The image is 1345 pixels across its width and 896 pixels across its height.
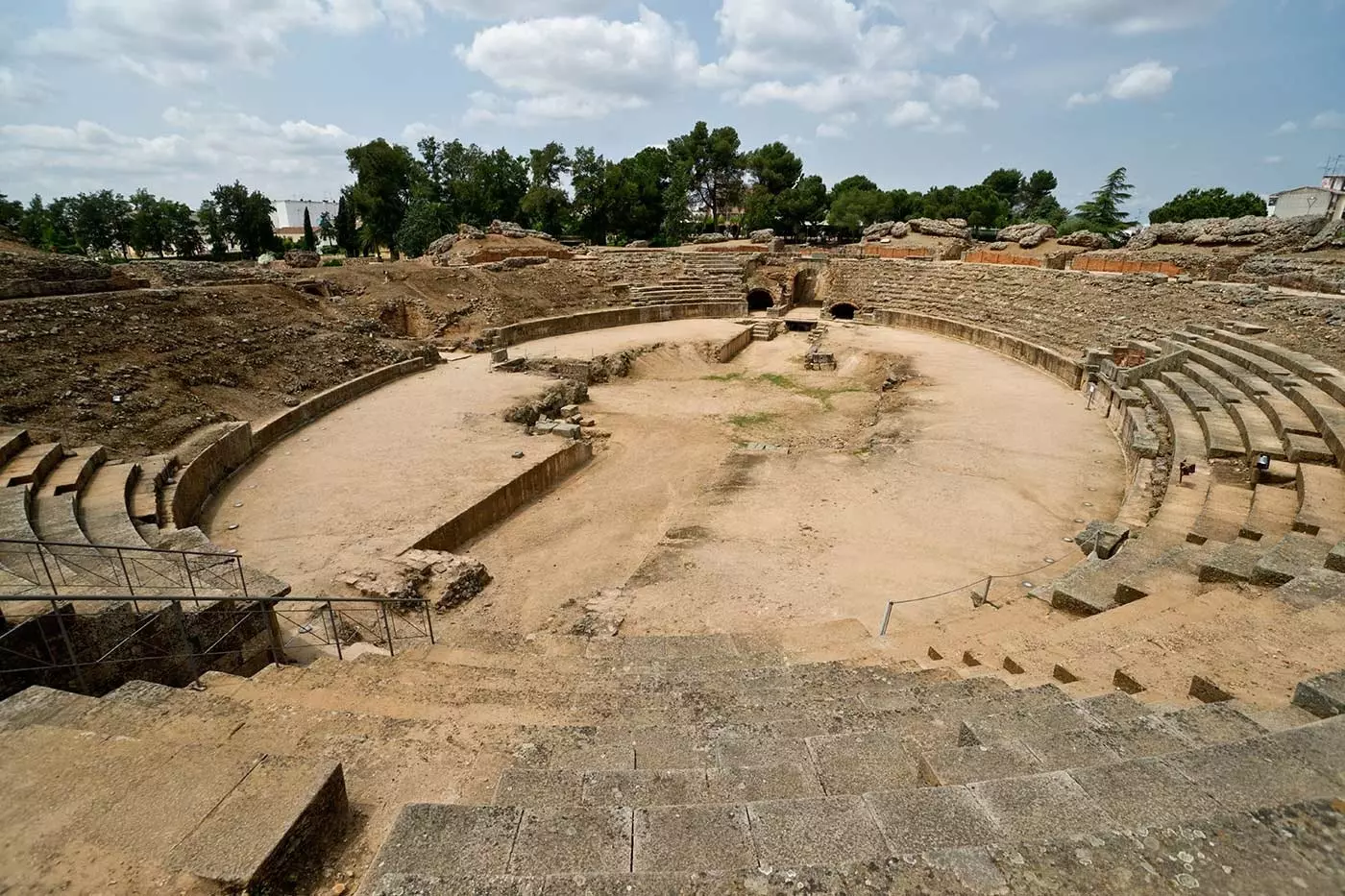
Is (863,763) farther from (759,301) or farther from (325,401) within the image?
(759,301)

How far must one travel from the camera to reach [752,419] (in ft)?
62.3

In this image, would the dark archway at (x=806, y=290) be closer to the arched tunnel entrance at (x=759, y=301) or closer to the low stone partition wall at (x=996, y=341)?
the arched tunnel entrance at (x=759, y=301)

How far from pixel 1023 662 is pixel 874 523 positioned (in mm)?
5768

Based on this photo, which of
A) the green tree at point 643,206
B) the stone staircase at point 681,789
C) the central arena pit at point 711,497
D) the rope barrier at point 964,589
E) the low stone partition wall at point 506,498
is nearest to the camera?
the stone staircase at point 681,789

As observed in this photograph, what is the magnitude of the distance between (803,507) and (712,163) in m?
54.2

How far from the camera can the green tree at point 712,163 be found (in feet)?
188

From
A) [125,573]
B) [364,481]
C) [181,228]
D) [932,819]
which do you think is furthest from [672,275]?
[181,228]

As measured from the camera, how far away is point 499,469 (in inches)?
537

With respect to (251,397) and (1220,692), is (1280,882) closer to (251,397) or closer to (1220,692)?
(1220,692)

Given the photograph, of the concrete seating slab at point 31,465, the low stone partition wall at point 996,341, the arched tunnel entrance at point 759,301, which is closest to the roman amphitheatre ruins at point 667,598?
the concrete seating slab at point 31,465

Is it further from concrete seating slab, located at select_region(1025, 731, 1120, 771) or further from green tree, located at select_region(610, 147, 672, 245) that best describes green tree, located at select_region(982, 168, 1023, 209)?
concrete seating slab, located at select_region(1025, 731, 1120, 771)

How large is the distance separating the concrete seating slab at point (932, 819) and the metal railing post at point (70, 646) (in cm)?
608

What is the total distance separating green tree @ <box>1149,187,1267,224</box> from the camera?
42.6m

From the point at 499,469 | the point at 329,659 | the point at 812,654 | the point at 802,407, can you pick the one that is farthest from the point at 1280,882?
the point at 802,407
